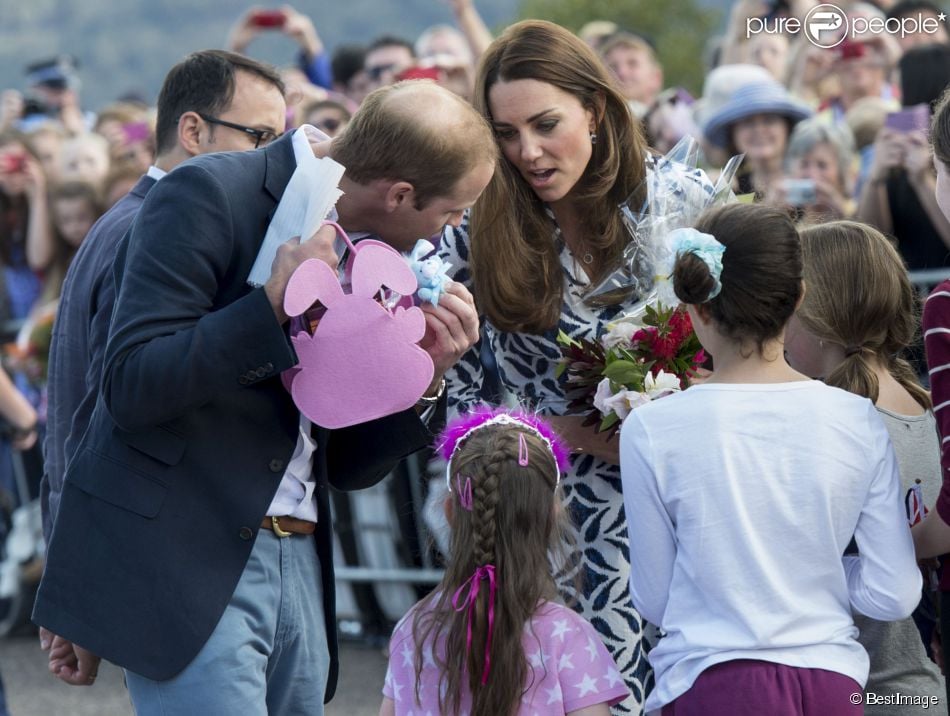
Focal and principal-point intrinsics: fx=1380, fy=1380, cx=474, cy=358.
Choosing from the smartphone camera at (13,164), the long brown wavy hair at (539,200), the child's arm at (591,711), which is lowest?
the smartphone camera at (13,164)

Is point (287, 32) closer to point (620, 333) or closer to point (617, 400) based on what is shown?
point (620, 333)

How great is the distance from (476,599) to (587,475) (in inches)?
32.0

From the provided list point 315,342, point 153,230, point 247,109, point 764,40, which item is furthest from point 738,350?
point 764,40

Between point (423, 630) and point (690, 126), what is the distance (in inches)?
209

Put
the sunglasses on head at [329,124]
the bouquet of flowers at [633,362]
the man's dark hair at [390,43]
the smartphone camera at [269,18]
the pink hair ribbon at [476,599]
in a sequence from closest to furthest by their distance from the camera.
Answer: the pink hair ribbon at [476,599], the bouquet of flowers at [633,362], the sunglasses on head at [329,124], the man's dark hair at [390,43], the smartphone camera at [269,18]

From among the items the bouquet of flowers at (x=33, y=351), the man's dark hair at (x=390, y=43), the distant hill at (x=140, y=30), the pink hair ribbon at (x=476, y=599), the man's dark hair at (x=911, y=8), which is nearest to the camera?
the pink hair ribbon at (x=476, y=599)

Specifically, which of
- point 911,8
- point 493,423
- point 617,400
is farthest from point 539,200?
point 911,8

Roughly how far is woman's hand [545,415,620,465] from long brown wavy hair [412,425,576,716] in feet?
1.51

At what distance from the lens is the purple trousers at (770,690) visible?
282 cm

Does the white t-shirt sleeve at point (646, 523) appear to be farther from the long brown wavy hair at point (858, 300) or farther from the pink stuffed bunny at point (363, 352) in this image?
the long brown wavy hair at point (858, 300)

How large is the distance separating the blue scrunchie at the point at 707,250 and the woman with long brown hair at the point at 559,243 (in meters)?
0.78

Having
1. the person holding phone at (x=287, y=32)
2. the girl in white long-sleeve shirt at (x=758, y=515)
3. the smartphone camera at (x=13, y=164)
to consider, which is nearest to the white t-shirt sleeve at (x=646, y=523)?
the girl in white long-sleeve shirt at (x=758, y=515)

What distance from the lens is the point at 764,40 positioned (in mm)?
8836

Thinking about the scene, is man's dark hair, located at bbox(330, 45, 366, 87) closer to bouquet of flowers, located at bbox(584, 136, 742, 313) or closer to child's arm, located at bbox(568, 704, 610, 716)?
bouquet of flowers, located at bbox(584, 136, 742, 313)
